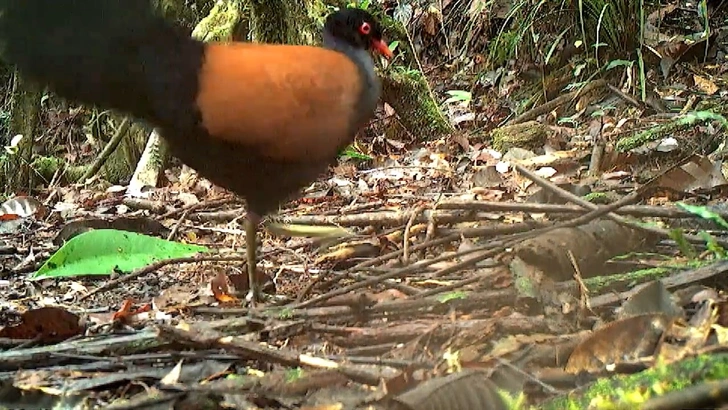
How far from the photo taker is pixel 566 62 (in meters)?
5.12

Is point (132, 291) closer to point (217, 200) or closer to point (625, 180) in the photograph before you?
point (217, 200)

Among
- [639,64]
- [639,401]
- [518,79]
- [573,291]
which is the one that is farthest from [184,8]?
[639,401]

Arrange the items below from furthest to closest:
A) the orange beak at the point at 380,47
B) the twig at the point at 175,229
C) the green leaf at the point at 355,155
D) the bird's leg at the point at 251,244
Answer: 1. the green leaf at the point at 355,155
2. the twig at the point at 175,229
3. the orange beak at the point at 380,47
4. the bird's leg at the point at 251,244

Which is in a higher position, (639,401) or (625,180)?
(625,180)

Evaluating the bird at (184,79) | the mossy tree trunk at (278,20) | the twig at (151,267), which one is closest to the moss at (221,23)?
the mossy tree trunk at (278,20)

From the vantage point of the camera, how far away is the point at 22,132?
471cm

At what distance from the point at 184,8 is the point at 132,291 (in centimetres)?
284

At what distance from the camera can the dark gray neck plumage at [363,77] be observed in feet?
7.61

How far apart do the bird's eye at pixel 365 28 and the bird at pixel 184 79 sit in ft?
1.66

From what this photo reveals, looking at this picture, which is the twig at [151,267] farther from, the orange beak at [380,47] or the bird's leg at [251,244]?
the orange beak at [380,47]

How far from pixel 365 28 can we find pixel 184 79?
86cm

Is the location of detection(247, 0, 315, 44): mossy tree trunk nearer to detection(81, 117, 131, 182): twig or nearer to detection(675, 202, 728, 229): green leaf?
detection(81, 117, 131, 182): twig

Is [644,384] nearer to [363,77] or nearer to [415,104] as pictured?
[363,77]

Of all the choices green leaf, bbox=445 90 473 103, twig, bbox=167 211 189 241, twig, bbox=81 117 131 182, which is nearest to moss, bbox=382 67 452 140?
green leaf, bbox=445 90 473 103
